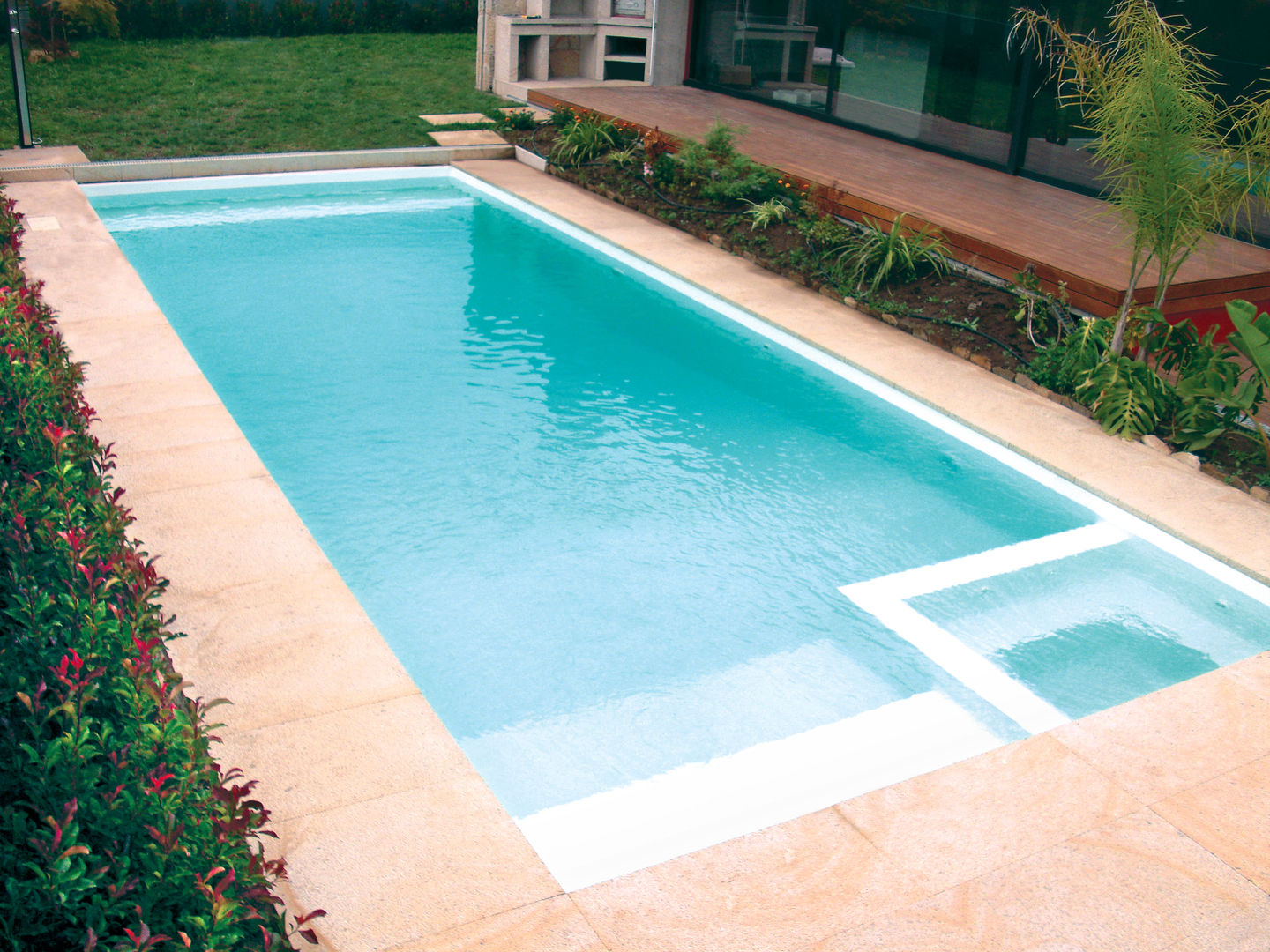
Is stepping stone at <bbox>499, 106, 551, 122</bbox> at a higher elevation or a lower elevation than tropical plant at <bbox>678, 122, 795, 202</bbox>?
higher

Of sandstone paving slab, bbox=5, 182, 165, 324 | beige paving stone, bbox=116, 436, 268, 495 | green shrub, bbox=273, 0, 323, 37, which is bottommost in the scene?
beige paving stone, bbox=116, 436, 268, 495

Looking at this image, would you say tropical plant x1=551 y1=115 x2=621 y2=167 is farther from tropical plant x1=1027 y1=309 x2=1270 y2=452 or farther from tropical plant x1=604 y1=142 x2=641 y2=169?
tropical plant x1=1027 y1=309 x2=1270 y2=452

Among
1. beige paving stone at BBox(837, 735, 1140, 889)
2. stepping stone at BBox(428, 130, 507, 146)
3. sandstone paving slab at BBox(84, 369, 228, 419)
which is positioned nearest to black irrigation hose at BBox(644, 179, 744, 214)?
stepping stone at BBox(428, 130, 507, 146)

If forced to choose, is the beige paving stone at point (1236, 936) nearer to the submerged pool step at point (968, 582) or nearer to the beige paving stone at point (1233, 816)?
the beige paving stone at point (1233, 816)

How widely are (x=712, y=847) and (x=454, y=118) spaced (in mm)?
14011

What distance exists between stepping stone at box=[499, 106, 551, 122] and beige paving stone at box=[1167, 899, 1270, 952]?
1395cm

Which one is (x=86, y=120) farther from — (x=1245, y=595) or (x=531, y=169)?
(x=1245, y=595)

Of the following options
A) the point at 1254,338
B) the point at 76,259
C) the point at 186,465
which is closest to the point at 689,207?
the point at 76,259

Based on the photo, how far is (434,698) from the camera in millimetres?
5094

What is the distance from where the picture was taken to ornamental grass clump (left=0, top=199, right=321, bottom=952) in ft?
8.30

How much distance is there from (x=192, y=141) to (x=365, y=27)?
8909 millimetres

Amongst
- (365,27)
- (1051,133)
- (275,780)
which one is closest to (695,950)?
(275,780)

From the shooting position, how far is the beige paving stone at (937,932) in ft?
11.8

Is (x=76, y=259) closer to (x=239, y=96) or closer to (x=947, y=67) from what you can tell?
(x=239, y=96)
